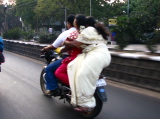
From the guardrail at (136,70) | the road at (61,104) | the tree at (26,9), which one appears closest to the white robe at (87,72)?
the road at (61,104)

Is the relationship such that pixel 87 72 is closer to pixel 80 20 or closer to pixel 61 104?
pixel 80 20

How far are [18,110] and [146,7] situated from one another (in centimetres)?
3286

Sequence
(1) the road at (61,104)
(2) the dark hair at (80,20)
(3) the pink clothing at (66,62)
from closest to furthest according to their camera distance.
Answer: (3) the pink clothing at (66,62) < (2) the dark hair at (80,20) < (1) the road at (61,104)

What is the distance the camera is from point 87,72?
3826mm

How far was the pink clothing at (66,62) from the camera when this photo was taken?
4.26 metres

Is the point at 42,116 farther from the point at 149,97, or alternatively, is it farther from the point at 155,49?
the point at 155,49

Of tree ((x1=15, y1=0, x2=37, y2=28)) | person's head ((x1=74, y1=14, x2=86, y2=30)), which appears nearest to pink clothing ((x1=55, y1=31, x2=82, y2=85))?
person's head ((x1=74, y1=14, x2=86, y2=30))

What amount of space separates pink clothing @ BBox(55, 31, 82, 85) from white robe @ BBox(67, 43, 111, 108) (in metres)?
0.27

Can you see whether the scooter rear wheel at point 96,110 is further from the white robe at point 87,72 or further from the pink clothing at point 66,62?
the pink clothing at point 66,62

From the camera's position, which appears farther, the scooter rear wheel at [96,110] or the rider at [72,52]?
the rider at [72,52]

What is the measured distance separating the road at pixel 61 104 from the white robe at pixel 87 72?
2.19 ft

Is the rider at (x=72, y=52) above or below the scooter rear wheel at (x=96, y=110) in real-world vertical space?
above

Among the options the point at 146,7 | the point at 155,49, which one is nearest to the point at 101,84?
the point at 155,49

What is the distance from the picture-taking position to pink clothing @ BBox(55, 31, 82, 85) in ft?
14.0
